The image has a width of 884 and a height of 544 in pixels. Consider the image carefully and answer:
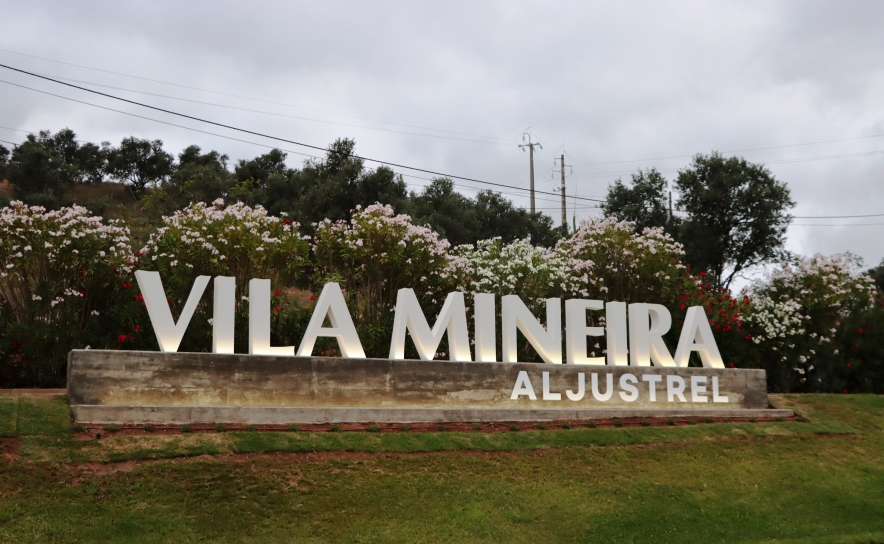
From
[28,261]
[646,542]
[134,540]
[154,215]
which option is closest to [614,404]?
[646,542]

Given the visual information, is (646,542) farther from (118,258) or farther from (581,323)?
(118,258)

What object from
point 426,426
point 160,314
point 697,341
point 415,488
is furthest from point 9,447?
point 697,341

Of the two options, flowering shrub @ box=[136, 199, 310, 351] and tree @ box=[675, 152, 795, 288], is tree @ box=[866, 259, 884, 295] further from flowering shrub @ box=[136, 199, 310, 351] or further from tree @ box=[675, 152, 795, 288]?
flowering shrub @ box=[136, 199, 310, 351]

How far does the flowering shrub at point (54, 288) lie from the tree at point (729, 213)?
88.1ft

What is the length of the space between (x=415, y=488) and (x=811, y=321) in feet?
59.4

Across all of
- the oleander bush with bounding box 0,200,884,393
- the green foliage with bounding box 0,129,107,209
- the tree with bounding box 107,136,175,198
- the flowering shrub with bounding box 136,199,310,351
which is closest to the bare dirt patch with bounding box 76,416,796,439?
the oleander bush with bounding box 0,200,884,393

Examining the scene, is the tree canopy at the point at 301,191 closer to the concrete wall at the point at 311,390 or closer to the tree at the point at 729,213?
the tree at the point at 729,213

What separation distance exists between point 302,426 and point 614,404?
7.94 m

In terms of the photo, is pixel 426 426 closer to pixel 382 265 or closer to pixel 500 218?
pixel 382 265

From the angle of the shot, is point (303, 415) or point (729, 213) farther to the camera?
point (729, 213)

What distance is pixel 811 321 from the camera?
88.4ft

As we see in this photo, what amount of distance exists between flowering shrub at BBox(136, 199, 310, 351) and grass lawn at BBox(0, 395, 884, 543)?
5.40 metres

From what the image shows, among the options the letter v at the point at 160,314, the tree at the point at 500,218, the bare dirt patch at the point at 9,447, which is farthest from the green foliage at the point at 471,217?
the bare dirt patch at the point at 9,447

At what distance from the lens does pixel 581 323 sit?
1997 centimetres
